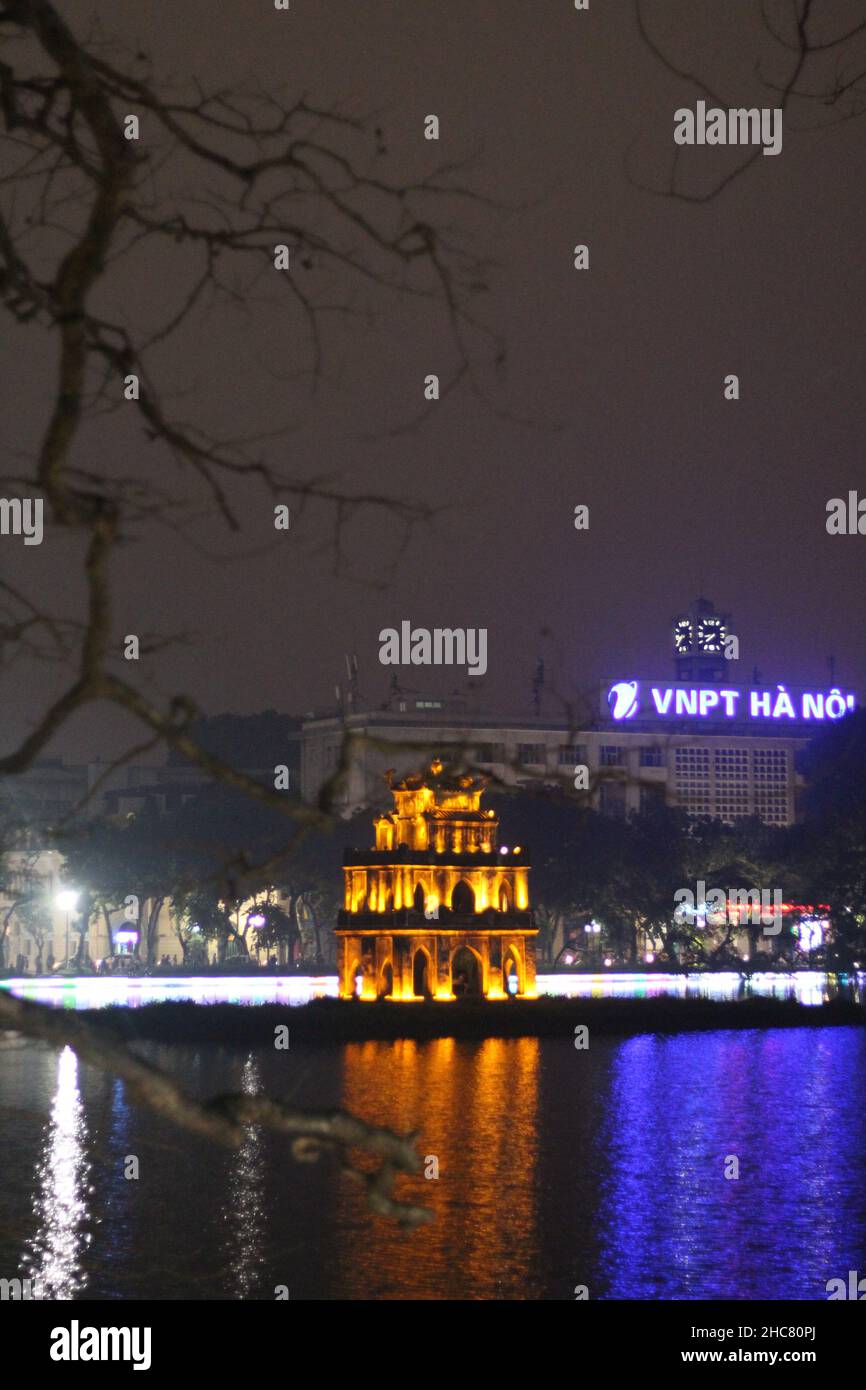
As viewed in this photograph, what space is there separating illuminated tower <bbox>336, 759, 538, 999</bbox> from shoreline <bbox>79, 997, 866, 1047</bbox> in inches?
96.2

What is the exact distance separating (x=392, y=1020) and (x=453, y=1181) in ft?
112

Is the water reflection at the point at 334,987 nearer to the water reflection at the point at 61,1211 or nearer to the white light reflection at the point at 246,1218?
the water reflection at the point at 61,1211

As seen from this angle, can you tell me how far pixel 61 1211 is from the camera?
38.8 m

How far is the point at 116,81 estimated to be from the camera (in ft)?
21.6

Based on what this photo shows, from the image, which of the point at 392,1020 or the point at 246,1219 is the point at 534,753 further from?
the point at 246,1219

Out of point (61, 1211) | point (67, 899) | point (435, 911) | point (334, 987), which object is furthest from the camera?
point (67, 899)

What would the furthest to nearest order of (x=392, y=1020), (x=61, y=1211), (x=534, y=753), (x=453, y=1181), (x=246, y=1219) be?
1. (x=392, y=1020)
2. (x=534, y=753)
3. (x=453, y=1181)
4. (x=61, y=1211)
5. (x=246, y=1219)

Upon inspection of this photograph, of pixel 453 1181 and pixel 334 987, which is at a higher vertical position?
pixel 334 987

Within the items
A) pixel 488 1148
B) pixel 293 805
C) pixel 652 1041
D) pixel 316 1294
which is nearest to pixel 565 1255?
pixel 316 1294

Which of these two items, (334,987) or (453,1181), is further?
(334,987)

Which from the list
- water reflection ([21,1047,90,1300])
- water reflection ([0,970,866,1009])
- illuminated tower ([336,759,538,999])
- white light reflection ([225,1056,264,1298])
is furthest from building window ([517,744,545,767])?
water reflection ([0,970,866,1009])

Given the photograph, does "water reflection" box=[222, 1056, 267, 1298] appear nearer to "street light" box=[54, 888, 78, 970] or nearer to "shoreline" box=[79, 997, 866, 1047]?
"shoreline" box=[79, 997, 866, 1047]

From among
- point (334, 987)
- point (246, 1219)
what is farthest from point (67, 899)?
point (246, 1219)
